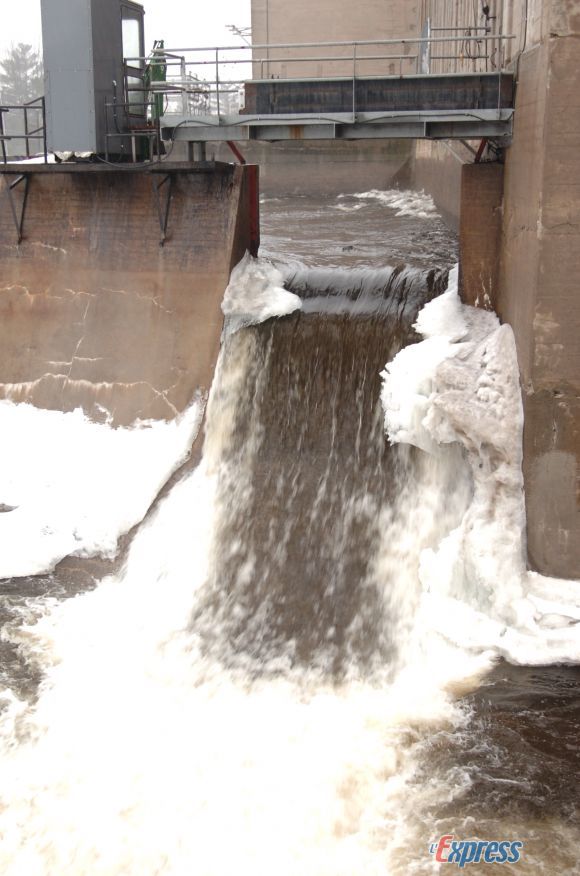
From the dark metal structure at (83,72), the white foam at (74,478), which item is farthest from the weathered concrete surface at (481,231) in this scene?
the dark metal structure at (83,72)

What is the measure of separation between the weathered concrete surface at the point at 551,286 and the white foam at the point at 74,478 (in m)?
4.31

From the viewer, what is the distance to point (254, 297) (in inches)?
459

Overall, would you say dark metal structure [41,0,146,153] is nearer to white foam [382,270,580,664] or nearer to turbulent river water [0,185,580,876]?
turbulent river water [0,185,580,876]

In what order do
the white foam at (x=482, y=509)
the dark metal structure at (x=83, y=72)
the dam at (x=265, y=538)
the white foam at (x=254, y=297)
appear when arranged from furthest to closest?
the dark metal structure at (x=83, y=72), the white foam at (x=254, y=297), the white foam at (x=482, y=509), the dam at (x=265, y=538)

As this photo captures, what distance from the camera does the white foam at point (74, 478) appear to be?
35.0 feet

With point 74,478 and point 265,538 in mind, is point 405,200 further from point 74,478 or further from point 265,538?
point 265,538

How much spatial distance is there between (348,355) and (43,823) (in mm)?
6129

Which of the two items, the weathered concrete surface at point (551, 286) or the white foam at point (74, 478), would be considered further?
the white foam at point (74, 478)

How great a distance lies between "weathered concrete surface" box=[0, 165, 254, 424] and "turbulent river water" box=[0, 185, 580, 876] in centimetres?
65

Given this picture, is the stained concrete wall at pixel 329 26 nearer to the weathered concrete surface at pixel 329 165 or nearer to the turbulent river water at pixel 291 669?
the weathered concrete surface at pixel 329 165

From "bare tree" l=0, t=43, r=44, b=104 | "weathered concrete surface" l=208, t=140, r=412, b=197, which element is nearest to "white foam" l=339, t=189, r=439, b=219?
"weathered concrete surface" l=208, t=140, r=412, b=197

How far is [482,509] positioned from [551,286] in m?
2.34

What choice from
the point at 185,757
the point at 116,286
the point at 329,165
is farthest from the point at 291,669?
the point at 329,165

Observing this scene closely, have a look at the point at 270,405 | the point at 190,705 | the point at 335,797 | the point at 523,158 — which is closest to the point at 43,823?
the point at 190,705
